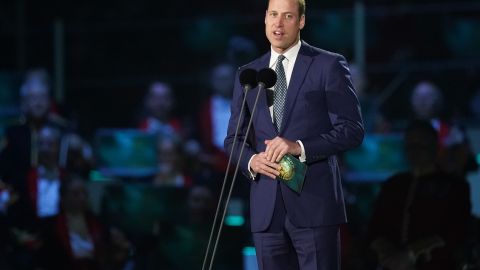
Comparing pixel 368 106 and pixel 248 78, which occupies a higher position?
pixel 248 78

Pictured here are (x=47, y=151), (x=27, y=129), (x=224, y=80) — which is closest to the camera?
(x=47, y=151)

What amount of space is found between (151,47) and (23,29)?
1.08m

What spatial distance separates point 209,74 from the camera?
888cm

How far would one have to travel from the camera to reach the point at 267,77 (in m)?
3.53

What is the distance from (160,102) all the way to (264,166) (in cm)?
513

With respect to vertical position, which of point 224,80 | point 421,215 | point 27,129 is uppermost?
point 224,80

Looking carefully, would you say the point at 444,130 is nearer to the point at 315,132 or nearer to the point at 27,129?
the point at 27,129

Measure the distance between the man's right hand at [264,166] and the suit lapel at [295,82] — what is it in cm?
13

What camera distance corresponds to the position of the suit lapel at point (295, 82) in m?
3.55

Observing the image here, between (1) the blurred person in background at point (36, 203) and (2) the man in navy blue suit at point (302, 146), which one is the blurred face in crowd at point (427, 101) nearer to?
(1) the blurred person in background at point (36, 203)

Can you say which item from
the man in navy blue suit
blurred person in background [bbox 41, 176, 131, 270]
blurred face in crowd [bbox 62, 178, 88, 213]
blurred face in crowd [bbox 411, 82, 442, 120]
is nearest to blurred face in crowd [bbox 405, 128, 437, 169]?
blurred person in background [bbox 41, 176, 131, 270]

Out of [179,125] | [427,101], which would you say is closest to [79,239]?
[179,125]

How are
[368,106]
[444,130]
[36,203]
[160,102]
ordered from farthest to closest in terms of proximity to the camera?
[160,102] → [368,106] → [444,130] → [36,203]

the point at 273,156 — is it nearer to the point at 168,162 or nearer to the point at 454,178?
the point at 454,178
